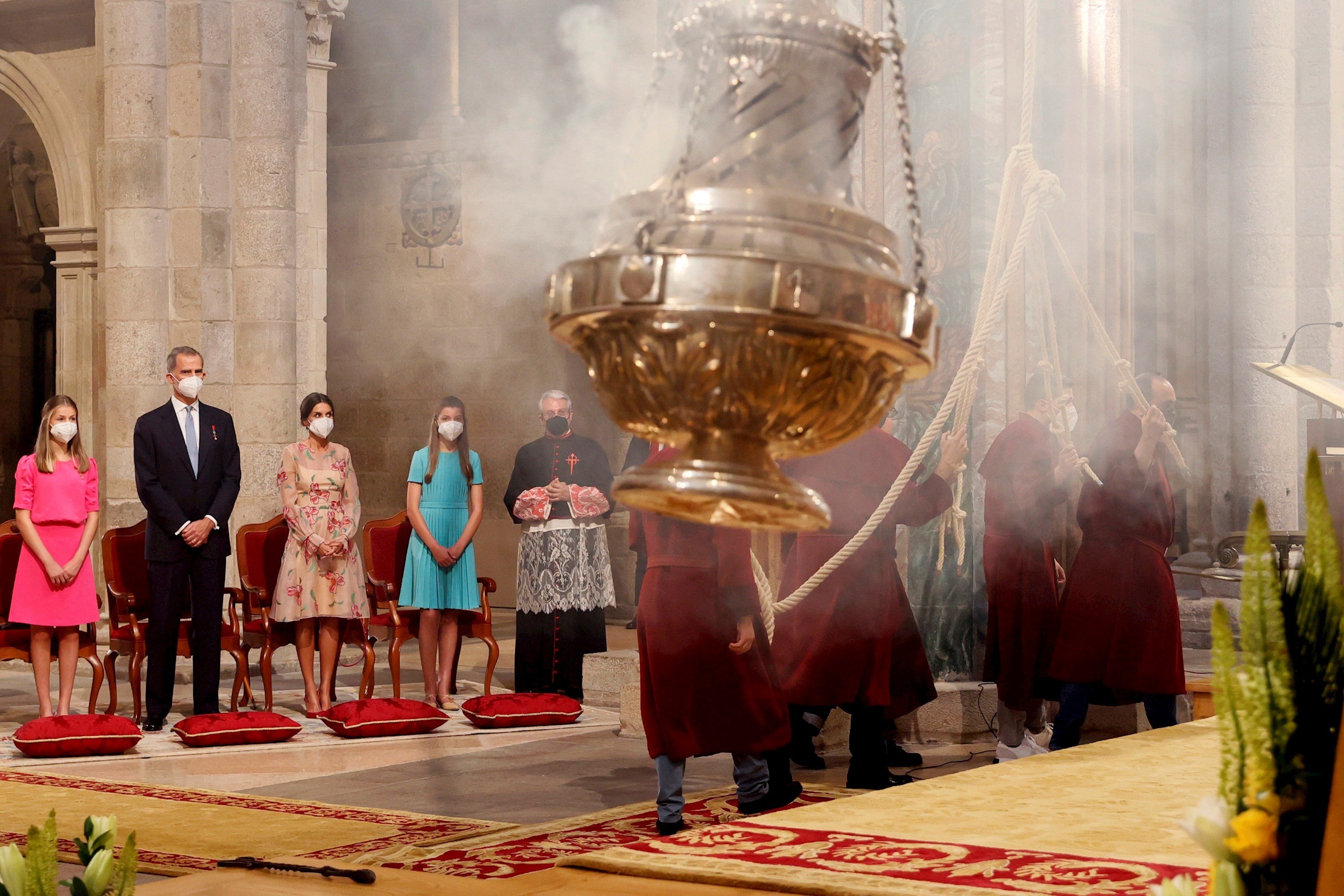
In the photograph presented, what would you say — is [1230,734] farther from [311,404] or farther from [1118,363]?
[311,404]

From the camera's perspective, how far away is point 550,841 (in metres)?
4.68

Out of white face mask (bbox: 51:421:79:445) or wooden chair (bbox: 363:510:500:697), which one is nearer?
white face mask (bbox: 51:421:79:445)

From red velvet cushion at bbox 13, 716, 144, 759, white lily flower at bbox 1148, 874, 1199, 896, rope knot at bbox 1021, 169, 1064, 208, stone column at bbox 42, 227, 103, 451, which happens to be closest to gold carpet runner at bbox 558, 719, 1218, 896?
white lily flower at bbox 1148, 874, 1199, 896

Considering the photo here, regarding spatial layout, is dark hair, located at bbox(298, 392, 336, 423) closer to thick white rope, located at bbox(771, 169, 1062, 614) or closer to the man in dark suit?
the man in dark suit

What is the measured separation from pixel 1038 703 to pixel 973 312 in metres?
1.59

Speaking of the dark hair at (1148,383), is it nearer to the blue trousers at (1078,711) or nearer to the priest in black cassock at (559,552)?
the blue trousers at (1078,711)

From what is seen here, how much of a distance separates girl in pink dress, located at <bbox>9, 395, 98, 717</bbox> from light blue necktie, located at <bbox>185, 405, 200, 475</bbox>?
424 millimetres

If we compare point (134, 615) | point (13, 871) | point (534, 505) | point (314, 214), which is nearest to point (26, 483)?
point (134, 615)

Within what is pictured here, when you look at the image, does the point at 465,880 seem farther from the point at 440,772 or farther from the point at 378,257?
the point at 378,257

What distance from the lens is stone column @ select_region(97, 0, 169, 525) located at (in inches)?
360

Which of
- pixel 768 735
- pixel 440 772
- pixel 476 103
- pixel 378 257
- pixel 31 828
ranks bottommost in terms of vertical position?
pixel 440 772

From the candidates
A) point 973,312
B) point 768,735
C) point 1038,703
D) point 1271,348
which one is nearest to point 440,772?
point 768,735

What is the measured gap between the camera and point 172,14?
930 cm

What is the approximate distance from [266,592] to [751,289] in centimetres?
731
